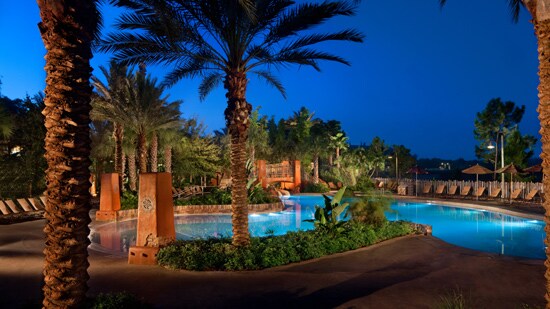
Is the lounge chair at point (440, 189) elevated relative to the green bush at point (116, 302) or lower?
elevated

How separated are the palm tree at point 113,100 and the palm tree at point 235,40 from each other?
33.3 ft

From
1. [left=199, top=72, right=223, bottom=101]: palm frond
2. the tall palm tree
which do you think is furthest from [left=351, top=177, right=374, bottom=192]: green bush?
the tall palm tree

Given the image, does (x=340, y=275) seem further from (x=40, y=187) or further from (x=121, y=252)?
(x=40, y=187)

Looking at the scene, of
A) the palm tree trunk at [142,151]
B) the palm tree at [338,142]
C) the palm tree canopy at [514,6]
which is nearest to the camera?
the palm tree canopy at [514,6]

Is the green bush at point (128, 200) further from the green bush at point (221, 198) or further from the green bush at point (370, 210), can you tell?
the green bush at point (370, 210)

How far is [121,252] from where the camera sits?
11000 millimetres

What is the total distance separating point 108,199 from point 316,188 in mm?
18765

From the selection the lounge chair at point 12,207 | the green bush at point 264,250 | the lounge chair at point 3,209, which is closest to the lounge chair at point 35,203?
the lounge chair at point 12,207

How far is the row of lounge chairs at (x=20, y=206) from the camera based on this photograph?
55.3ft

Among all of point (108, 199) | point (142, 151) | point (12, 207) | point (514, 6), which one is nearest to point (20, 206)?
point (12, 207)

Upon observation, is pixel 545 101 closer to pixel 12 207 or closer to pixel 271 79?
pixel 271 79

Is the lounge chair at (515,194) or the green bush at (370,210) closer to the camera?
the green bush at (370,210)

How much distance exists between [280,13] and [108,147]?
2234 cm

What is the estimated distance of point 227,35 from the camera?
31.8 ft
